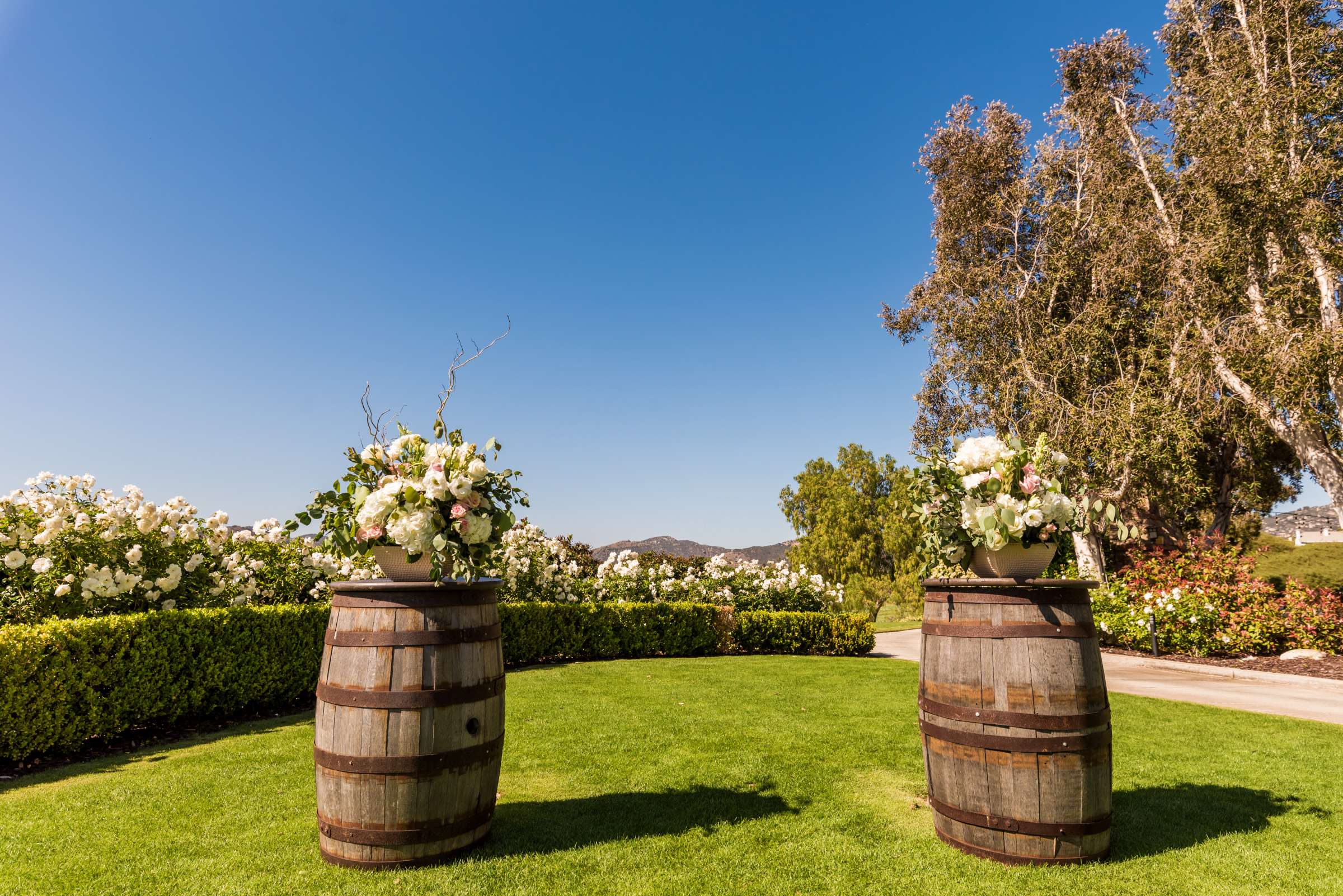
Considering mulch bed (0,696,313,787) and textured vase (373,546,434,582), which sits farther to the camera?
mulch bed (0,696,313,787)

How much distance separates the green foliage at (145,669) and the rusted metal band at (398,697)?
4690 mm

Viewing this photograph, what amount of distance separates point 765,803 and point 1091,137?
2055 cm

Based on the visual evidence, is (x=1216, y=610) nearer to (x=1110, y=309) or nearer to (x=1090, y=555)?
(x=1090, y=555)

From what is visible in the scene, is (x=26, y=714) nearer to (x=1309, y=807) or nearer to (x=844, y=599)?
(x=1309, y=807)

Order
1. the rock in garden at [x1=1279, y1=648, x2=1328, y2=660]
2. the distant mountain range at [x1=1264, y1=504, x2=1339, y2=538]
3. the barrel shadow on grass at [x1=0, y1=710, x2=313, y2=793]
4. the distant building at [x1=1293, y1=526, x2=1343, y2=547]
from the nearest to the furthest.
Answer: the barrel shadow on grass at [x1=0, y1=710, x2=313, y2=793] → the rock in garden at [x1=1279, y1=648, x2=1328, y2=660] → the distant building at [x1=1293, y1=526, x2=1343, y2=547] → the distant mountain range at [x1=1264, y1=504, x2=1339, y2=538]

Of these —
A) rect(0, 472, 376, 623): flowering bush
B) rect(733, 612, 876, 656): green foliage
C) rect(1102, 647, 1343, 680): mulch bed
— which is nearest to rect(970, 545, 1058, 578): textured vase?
rect(0, 472, 376, 623): flowering bush

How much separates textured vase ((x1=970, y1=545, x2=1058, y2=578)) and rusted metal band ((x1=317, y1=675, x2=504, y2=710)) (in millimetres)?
3086

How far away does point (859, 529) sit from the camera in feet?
86.8

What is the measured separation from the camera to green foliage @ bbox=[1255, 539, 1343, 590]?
17.5 m

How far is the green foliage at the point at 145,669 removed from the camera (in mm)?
6004

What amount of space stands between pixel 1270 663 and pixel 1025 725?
39.3 feet

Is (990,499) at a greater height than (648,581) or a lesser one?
greater

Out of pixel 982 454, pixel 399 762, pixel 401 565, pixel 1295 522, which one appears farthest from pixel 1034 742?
pixel 1295 522

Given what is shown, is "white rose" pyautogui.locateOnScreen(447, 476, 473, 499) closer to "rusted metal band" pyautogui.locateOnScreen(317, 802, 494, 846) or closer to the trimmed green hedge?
"rusted metal band" pyautogui.locateOnScreen(317, 802, 494, 846)
